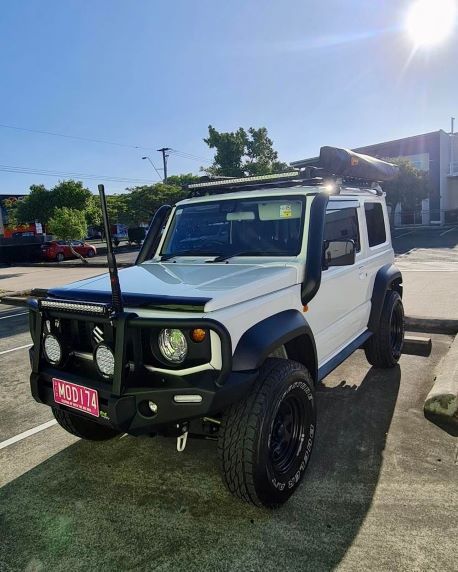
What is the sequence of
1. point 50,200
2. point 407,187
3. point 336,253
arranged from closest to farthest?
point 336,253 < point 407,187 < point 50,200

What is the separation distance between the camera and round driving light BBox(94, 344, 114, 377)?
8.19 feet

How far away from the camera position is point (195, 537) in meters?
2.46

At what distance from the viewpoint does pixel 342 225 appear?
13.1ft

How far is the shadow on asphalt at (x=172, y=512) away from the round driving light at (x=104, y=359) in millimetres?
925

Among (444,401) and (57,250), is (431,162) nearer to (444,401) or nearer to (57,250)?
(57,250)

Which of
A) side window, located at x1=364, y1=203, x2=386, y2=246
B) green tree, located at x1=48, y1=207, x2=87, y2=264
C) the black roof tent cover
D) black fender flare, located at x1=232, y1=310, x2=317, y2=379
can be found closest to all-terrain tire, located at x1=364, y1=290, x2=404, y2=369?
side window, located at x1=364, y1=203, x2=386, y2=246

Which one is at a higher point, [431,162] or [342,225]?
[431,162]

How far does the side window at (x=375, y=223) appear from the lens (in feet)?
15.1

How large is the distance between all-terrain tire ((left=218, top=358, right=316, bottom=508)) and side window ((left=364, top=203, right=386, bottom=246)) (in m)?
2.33

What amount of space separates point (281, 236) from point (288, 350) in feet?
2.99

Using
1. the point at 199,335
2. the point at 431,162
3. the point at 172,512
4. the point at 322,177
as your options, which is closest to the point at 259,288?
the point at 199,335

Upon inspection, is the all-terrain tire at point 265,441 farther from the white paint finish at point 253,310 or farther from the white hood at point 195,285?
the white hood at point 195,285

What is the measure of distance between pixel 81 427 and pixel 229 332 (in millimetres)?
1729

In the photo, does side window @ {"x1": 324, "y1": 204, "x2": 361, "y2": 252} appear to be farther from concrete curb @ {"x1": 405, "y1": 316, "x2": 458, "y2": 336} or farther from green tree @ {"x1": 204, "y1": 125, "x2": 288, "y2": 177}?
green tree @ {"x1": 204, "y1": 125, "x2": 288, "y2": 177}
